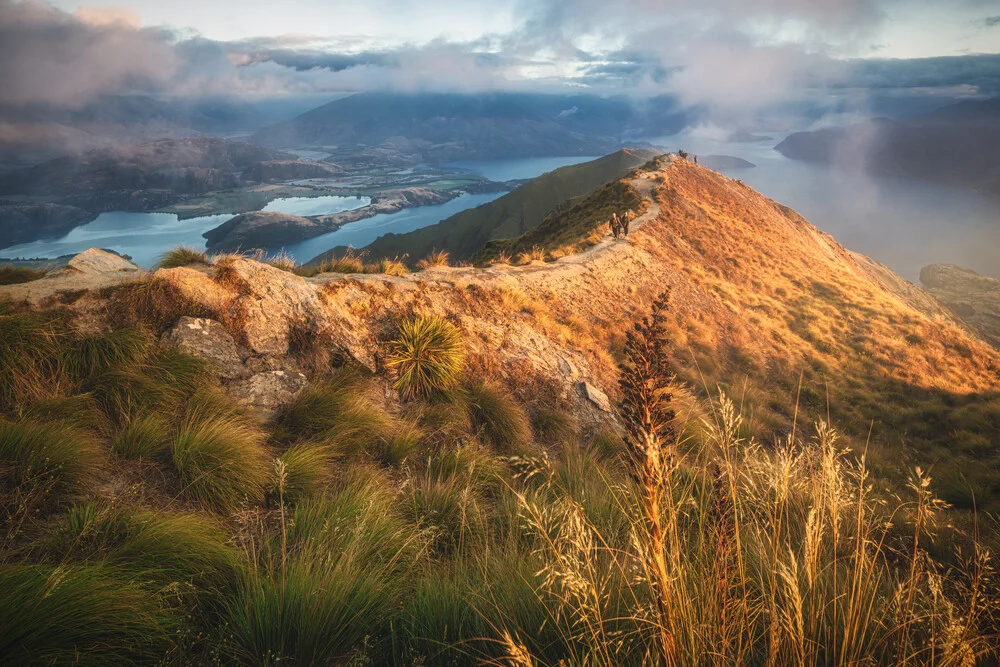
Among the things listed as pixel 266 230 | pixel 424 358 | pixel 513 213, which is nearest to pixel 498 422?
pixel 424 358

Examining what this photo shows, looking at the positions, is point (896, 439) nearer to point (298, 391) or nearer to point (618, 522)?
point (618, 522)

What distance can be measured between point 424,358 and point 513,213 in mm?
119574

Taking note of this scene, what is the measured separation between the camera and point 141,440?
12.6 ft

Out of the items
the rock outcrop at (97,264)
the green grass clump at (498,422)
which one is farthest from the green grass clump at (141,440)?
the rock outcrop at (97,264)

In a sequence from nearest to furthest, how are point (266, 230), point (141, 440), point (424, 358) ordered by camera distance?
point (141, 440), point (424, 358), point (266, 230)

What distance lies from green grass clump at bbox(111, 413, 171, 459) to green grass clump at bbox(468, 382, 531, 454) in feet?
12.1

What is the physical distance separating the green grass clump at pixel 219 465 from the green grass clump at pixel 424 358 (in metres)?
2.90

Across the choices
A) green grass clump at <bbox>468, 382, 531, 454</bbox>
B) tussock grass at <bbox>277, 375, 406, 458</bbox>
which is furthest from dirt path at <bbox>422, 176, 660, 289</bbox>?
tussock grass at <bbox>277, 375, 406, 458</bbox>

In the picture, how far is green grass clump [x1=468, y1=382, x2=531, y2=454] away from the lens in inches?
247

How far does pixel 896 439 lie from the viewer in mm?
13586

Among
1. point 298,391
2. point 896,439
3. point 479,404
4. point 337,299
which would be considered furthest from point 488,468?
point 896,439

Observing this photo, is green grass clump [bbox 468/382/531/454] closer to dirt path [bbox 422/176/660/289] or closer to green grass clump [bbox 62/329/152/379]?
green grass clump [bbox 62/329/152/379]

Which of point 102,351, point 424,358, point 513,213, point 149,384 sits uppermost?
point 102,351

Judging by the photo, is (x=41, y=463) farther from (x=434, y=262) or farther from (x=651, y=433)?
(x=434, y=262)
